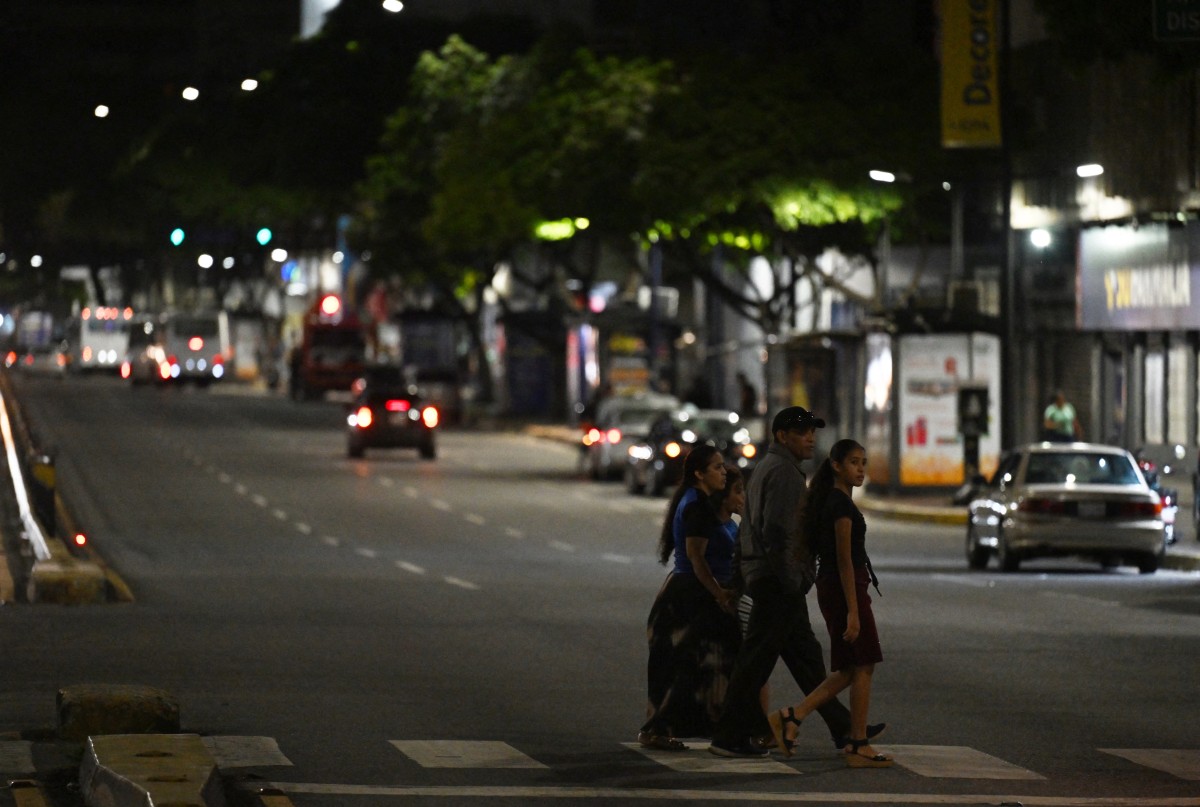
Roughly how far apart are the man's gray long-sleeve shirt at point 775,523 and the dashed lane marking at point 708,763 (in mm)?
897

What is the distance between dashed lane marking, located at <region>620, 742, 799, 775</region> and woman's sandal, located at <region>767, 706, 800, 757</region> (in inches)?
3.5

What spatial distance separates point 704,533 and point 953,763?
168cm

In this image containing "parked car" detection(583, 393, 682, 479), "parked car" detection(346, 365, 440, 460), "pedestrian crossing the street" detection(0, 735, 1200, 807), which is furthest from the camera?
"parked car" detection(346, 365, 440, 460)

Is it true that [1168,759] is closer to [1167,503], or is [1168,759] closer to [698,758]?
[698,758]

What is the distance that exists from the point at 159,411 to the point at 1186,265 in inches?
1462

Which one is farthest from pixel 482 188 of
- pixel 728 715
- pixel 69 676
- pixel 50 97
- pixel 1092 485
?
pixel 50 97

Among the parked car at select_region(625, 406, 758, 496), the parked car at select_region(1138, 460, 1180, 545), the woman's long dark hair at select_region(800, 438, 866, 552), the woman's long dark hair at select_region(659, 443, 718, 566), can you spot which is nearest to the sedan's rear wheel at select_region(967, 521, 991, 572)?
the parked car at select_region(1138, 460, 1180, 545)

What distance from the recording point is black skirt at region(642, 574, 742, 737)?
42.0ft

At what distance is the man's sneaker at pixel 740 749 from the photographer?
1264 cm

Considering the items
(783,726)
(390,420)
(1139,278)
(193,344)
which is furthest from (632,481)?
(193,344)

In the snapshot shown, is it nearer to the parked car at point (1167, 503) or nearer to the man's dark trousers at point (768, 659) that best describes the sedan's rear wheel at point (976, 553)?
the parked car at point (1167, 503)

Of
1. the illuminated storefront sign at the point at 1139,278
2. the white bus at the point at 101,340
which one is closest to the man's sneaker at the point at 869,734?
the illuminated storefront sign at the point at 1139,278

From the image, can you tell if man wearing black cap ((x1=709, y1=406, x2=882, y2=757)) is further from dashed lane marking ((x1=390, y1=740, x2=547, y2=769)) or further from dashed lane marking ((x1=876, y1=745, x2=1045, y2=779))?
dashed lane marking ((x1=390, y1=740, x2=547, y2=769))

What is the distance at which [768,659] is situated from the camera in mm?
12375
